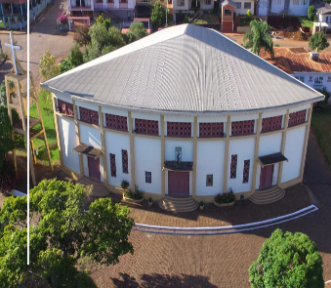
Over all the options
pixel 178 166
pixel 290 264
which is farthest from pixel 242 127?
A: pixel 290 264

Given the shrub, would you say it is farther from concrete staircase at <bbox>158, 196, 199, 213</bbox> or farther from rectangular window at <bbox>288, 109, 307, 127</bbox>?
rectangular window at <bbox>288, 109, 307, 127</bbox>

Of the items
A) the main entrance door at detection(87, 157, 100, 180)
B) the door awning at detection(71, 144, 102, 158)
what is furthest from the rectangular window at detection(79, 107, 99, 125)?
the main entrance door at detection(87, 157, 100, 180)

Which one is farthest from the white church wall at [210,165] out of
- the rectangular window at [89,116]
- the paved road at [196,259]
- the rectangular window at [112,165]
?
the rectangular window at [89,116]

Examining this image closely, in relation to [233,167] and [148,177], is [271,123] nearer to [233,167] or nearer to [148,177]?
[233,167]

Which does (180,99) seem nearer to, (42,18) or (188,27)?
(188,27)

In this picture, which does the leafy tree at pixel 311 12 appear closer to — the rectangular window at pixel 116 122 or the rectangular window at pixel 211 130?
the rectangular window at pixel 211 130

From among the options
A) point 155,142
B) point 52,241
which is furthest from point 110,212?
point 155,142

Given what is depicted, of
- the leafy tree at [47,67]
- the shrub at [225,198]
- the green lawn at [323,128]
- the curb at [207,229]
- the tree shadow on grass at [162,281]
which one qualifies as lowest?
the tree shadow on grass at [162,281]
